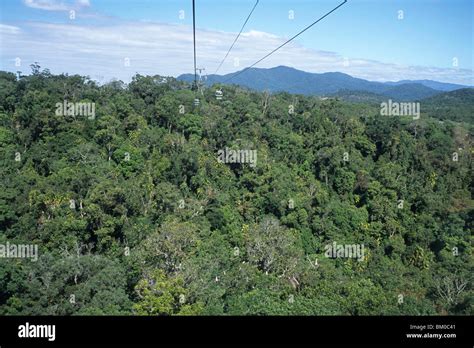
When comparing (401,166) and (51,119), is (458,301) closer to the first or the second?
(401,166)

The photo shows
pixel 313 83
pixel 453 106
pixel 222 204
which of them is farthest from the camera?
pixel 313 83

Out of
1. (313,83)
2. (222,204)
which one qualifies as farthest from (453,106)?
(313,83)

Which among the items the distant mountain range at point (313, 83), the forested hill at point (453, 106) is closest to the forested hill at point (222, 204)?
the forested hill at point (453, 106)

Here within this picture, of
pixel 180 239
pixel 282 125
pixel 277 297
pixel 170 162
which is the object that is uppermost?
pixel 282 125

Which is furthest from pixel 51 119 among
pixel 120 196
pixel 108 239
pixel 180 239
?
pixel 180 239

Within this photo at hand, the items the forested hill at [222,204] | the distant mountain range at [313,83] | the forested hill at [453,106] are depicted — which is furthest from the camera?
the distant mountain range at [313,83]

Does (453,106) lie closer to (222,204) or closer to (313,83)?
(222,204)

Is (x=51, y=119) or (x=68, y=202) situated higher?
(x=51, y=119)

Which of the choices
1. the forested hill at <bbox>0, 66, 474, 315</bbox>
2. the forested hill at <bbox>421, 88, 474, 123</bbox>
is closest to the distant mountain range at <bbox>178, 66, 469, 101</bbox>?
the forested hill at <bbox>421, 88, 474, 123</bbox>

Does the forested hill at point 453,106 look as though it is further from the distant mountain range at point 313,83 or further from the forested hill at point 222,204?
the distant mountain range at point 313,83
